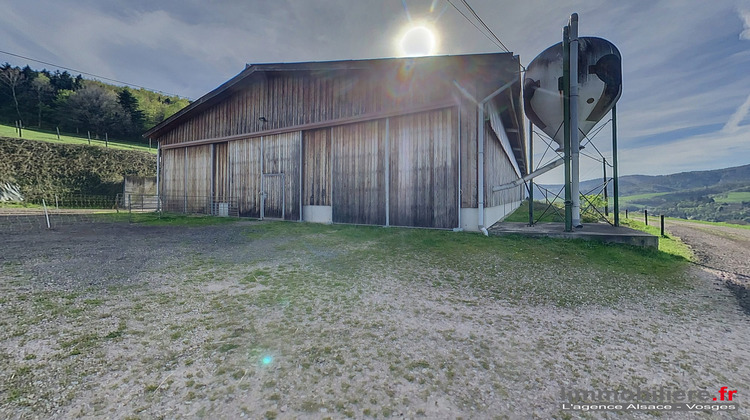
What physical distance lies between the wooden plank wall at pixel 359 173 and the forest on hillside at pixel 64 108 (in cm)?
4616

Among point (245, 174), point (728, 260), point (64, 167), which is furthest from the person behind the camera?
point (64, 167)

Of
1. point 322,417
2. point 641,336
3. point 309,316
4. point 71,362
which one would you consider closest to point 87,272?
point 71,362

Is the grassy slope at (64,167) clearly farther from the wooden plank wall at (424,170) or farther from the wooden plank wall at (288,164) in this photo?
the wooden plank wall at (424,170)

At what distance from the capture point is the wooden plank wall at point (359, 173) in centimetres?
1013

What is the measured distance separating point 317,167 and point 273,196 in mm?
2689

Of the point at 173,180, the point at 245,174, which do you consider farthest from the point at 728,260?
the point at 173,180

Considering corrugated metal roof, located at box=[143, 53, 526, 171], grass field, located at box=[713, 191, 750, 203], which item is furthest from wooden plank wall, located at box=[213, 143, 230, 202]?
grass field, located at box=[713, 191, 750, 203]

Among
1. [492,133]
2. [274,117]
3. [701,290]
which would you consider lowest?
[701,290]

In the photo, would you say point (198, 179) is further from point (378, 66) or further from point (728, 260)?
point (728, 260)

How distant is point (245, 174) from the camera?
13391 mm

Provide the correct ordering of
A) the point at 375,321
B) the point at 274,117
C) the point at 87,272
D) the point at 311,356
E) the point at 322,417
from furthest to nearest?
the point at 274,117 → the point at 87,272 → the point at 375,321 → the point at 311,356 → the point at 322,417

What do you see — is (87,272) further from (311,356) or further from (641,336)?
(641,336)

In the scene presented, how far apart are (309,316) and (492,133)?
10502 mm

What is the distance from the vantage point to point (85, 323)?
278 cm
